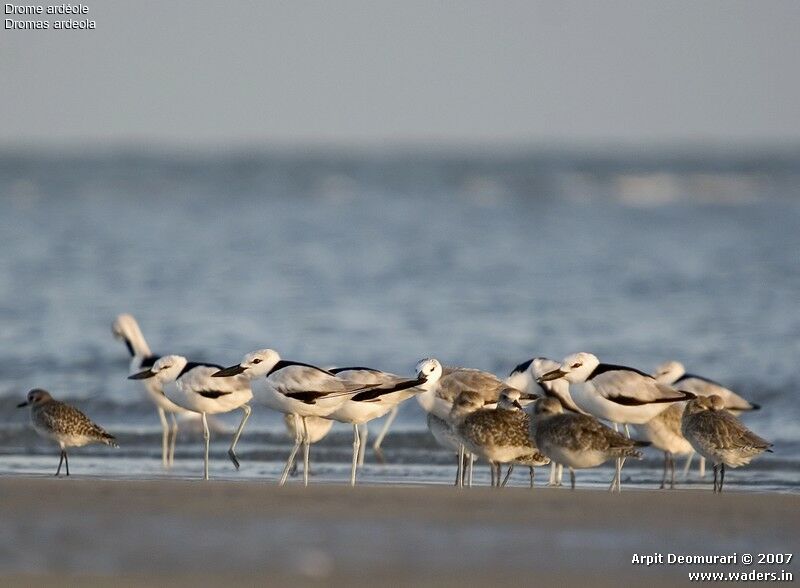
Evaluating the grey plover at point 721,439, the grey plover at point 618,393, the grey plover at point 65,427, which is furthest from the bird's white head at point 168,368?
the grey plover at point 721,439

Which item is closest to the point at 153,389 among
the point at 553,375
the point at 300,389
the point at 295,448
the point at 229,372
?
the point at 229,372

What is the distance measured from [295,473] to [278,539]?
470 centimetres

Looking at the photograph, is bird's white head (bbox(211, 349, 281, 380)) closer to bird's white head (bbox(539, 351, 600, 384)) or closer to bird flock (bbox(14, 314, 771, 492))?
bird flock (bbox(14, 314, 771, 492))

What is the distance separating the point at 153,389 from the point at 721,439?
18.2ft

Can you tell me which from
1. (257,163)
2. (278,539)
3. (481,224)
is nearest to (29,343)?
(278,539)

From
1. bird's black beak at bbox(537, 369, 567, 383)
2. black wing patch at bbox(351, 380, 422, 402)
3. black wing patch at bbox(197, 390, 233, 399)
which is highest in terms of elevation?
bird's black beak at bbox(537, 369, 567, 383)

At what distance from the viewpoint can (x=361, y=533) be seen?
31.0 ft

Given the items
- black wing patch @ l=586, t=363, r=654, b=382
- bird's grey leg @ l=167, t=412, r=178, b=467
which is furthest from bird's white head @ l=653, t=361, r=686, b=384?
bird's grey leg @ l=167, t=412, r=178, b=467

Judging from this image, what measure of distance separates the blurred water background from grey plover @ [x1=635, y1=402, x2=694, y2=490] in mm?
553

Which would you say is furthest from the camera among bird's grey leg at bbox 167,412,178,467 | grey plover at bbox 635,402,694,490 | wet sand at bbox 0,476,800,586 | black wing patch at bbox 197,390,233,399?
bird's grey leg at bbox 167,412,178,467

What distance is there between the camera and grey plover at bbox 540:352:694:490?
12.8 metres

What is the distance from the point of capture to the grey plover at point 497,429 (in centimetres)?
1239

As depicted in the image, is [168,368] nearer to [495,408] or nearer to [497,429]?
[495,408]

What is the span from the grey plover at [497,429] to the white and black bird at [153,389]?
9.74 ft
